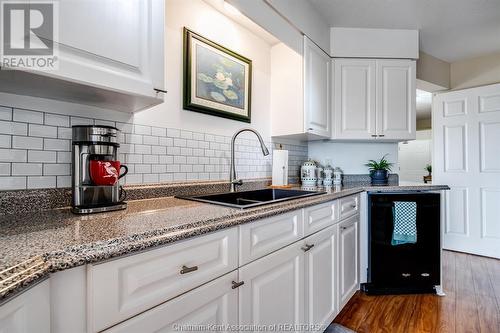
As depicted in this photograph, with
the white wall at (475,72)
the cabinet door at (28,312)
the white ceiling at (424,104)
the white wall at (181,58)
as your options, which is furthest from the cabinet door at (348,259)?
the white ceiling at (424,104)

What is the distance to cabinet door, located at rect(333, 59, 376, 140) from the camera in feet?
7.91

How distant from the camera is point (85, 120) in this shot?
112cm

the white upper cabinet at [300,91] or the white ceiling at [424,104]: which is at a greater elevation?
the white ceiling at [424,104]

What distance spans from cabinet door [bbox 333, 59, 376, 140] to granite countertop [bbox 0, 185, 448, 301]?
5.31 ft

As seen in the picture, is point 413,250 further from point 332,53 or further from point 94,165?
point 94,165

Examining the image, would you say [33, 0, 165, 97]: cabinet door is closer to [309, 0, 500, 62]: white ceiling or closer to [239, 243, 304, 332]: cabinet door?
[239, 243, 304, 332]: cabinet door

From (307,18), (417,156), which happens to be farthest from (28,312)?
(417,156)

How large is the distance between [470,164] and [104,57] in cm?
381

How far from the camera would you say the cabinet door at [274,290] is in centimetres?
99

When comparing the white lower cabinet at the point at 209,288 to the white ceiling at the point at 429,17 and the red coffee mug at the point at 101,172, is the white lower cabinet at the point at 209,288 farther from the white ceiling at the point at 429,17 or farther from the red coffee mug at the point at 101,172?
the white ceiling at the point at 429,17

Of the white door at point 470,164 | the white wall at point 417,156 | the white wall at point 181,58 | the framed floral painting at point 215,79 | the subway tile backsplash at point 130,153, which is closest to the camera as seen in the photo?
the subway tile backsplash at point 130,153

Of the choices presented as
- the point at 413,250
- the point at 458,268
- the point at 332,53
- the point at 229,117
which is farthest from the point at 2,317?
the point at 458,268

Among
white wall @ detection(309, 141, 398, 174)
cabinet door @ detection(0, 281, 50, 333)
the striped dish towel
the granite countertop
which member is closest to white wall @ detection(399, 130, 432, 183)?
white wall @ detection(309, 141, 398, 174)

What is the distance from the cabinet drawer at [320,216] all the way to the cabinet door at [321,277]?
0.04 meters
